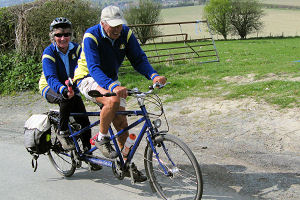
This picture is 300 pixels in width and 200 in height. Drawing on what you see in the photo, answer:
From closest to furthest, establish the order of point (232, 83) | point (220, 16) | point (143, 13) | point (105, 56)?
point (105, 56), point (232, 83), point (143, 13), point (220, 16)

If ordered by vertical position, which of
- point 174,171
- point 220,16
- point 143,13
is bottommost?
point 220,16

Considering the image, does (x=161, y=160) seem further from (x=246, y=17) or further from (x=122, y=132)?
(x=246, y=17)

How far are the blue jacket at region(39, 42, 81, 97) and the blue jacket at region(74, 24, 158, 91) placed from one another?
0.43 m

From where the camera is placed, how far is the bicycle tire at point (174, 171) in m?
3.77

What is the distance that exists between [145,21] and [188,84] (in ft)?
143

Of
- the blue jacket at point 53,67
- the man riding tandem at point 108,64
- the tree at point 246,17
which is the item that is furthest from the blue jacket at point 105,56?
the tree at point 246,17

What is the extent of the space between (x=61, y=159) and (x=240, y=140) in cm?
288

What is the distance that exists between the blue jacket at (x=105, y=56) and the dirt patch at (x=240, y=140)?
66.7 inches

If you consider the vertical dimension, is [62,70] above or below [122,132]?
above

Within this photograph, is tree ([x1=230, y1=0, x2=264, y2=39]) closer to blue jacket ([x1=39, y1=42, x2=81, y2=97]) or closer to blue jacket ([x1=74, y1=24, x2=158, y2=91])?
blue jacket ([x1=39, y1=42, x2=81, y2=97])

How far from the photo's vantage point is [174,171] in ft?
13.3

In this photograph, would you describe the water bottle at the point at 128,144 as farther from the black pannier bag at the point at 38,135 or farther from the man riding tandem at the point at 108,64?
the black pannier bag at the point at 38,135

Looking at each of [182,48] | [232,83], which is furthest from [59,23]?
[182,48]

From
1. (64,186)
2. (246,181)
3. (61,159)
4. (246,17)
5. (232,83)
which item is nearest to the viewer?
(246,181)
